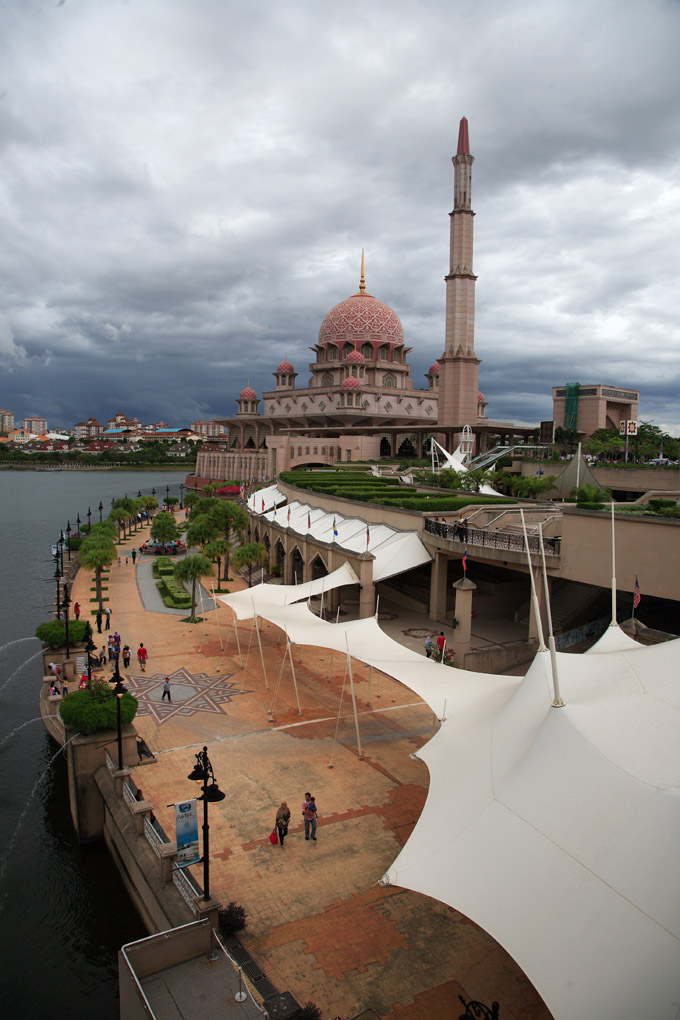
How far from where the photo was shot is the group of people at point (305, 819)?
1277 centimetres

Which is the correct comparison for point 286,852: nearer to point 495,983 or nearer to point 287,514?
point 495,983

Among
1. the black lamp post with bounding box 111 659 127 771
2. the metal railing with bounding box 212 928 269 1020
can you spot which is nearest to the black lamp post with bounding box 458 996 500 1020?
the metal railing with bounding box 212 928 269 1020

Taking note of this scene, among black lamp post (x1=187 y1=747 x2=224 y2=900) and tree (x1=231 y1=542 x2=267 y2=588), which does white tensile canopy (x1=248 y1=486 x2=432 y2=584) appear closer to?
tree (x1=231 y1=542 x2=267 y2=588)

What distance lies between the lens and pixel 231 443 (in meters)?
117

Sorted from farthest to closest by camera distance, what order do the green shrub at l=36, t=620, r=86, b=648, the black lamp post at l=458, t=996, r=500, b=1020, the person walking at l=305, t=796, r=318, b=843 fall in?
the green shrub at l=36, t=620, r=86, b=648
the person walking at l=305, t=796, r=318, b=843
the black lamp post at l=458, t=996, r=500, b=1020

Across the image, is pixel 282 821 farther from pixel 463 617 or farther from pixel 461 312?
pixel 461 312

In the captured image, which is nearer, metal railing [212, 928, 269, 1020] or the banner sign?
metal railing [212, 928, 269, 1020]

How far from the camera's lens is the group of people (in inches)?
503

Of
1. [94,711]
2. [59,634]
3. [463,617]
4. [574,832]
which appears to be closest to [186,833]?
[94,711]

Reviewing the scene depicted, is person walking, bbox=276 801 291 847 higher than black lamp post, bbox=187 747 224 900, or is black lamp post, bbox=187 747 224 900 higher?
black lamp post, bbox=187 747 224 900

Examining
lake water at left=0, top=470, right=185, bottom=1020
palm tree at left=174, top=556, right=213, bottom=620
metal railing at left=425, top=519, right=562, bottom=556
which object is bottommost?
lake water at left=0, top=470, right=185, bottom=1020

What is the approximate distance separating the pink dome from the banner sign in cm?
9144

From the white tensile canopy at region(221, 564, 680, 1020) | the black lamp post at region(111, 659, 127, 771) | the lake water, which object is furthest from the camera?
the black lamp post at region(111, 659, 127, 771)

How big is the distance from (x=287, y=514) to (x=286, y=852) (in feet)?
99.7
